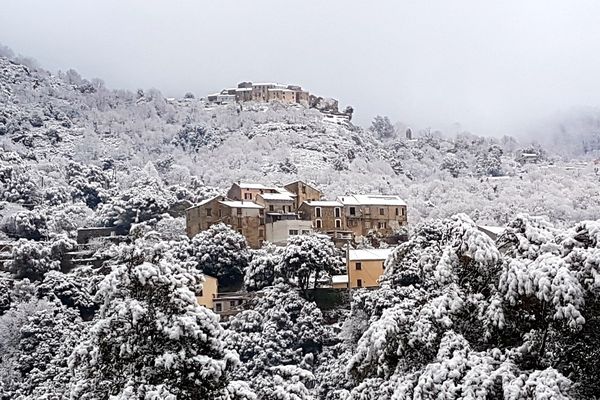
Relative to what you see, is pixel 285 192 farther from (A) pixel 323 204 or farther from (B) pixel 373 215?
(B) pixel 373 215

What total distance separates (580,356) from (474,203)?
2575 inches

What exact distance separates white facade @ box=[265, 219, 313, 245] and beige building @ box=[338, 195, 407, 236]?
4.15m

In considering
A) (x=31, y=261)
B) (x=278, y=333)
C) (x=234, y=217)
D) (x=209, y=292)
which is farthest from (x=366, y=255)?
(x=31, y=261)

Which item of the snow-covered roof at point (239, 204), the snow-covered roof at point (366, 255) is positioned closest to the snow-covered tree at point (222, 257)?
the snow-covered roof at point (366, 255)

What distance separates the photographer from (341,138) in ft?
335

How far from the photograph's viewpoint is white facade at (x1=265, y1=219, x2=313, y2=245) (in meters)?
44.8

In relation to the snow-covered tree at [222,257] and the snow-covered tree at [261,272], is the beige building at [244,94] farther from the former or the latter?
the snow-covered tree at [261,272]

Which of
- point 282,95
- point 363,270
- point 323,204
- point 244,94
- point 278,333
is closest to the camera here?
point 278,333

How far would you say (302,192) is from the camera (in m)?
50.7

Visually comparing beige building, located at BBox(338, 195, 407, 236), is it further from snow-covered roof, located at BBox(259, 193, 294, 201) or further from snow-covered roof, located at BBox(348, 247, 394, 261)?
snow-covered roof, located at BBox(348, 247, 394, 261)

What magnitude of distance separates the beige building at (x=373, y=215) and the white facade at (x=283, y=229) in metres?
4.15

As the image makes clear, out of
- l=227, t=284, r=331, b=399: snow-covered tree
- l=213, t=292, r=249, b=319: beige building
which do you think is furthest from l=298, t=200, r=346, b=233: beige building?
l=227, t=284, r=331, b=399: snow-covered tree

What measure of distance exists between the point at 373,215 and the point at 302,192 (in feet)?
16.1

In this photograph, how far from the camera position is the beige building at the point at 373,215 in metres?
49.0
